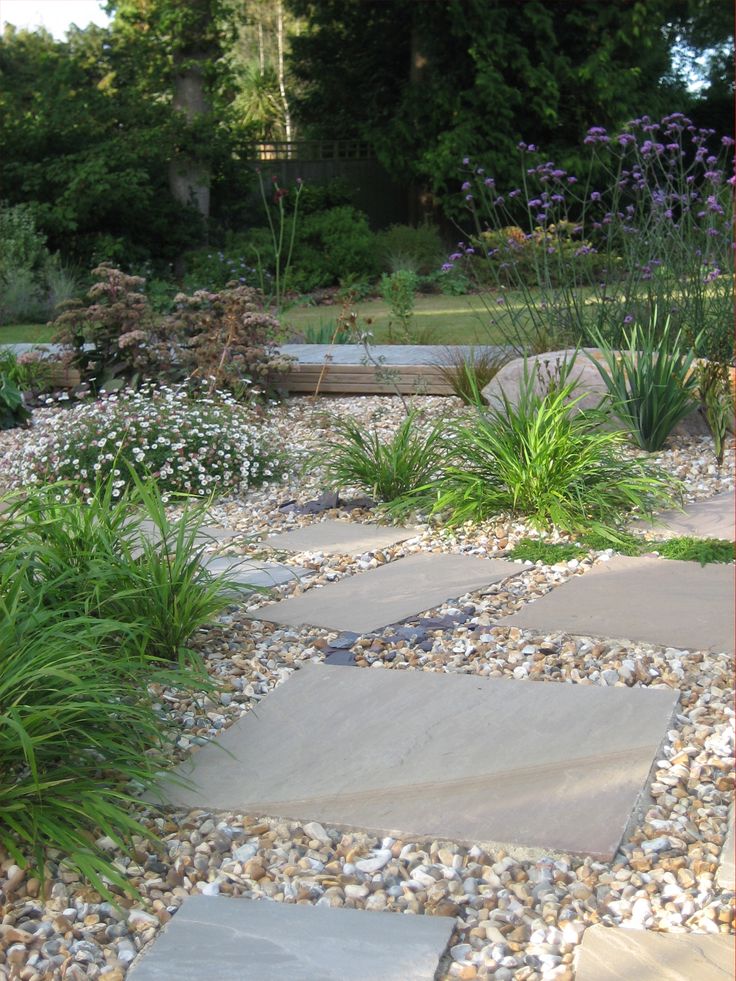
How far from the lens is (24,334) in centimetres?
1123

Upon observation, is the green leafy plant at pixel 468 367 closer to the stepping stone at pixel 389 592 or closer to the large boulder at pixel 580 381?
the large boulder at pixel 580 381

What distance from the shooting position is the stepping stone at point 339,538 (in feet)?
13.3

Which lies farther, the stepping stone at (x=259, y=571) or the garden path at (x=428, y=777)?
the stepping stone at (x=259, y=571)

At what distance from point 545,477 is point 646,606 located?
105 cm

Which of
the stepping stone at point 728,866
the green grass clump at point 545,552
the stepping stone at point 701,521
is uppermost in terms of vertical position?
the stepping stone at point 701,521

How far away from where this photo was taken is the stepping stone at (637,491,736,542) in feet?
13.1

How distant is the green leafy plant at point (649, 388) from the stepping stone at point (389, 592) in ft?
5.57

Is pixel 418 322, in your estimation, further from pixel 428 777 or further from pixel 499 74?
pixel 428 777

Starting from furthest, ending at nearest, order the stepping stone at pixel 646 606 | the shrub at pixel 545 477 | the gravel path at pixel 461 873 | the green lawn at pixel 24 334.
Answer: the green lawn at pixel 24 334 → the shrub at pixel 545 477 → the stepping stone at pixel 646 606 → the gravel path at pixel 461 873

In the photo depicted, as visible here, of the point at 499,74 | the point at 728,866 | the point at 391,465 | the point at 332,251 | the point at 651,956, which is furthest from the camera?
the point at 499,74

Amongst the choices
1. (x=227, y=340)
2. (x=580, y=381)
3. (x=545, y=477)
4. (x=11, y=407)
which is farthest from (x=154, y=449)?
(x=580, y=381)

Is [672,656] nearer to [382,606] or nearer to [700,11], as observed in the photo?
[382,606]

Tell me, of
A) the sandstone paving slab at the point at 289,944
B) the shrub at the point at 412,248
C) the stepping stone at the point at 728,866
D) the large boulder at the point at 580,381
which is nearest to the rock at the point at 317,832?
the sandstone paving slab at the point at 289,944

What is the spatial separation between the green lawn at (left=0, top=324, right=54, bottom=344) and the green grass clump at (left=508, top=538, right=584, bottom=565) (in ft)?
23.8
